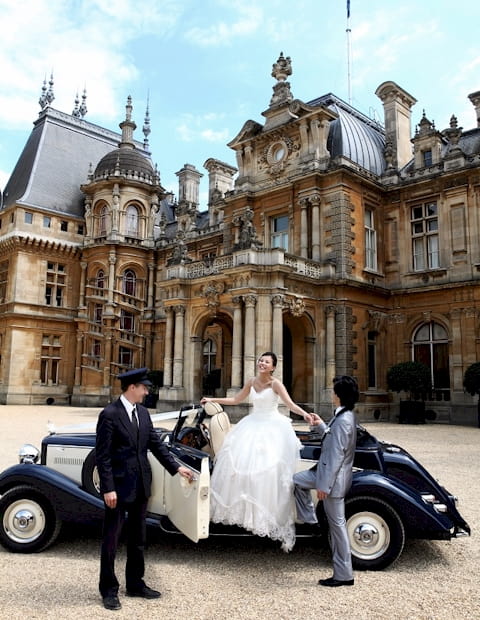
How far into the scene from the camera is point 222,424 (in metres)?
5.57

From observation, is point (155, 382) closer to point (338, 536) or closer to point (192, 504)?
point (192, 504)

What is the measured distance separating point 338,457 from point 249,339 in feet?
48.0

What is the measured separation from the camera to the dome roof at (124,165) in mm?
32966

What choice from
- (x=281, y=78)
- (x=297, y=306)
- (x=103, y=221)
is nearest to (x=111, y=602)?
(x=297, y=306)

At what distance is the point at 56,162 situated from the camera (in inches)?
1400

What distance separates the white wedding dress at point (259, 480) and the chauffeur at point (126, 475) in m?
0.70

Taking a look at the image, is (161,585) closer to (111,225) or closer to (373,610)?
(373,610)

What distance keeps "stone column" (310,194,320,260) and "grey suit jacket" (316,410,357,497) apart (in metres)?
17.8

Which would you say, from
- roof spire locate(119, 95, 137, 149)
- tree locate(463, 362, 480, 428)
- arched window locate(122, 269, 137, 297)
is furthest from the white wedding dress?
roof spire locate(119, 95, 137, 149)

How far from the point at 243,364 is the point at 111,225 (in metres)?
16.9

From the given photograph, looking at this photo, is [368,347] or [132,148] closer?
[368,347]

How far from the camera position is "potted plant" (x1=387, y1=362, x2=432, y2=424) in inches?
805

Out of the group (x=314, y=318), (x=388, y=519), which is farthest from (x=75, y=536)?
(x=314, y=318)

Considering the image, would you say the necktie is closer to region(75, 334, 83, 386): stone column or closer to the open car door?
the open car door
